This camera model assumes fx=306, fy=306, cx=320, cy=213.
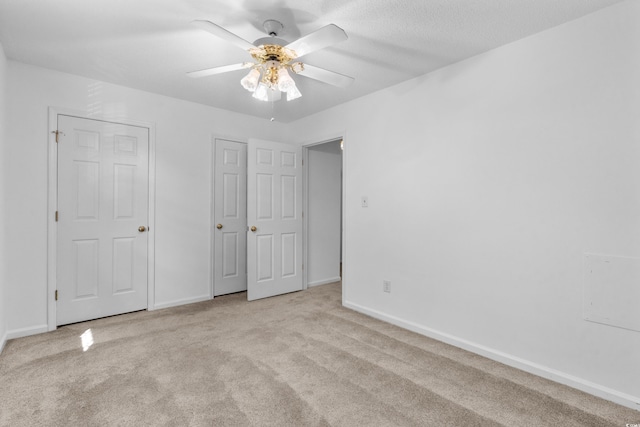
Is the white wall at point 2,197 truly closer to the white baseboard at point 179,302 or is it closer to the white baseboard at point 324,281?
the white baseboard at point 179,302

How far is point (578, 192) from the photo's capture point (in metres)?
1.99

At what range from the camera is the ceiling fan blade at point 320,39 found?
164 centimetres

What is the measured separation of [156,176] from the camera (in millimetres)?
3406

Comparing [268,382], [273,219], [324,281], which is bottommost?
[268,382]

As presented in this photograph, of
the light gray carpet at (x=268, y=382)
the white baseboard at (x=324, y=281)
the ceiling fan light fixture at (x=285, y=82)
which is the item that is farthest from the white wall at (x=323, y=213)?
the ceiling fan light fixture at (x=285, y=82)

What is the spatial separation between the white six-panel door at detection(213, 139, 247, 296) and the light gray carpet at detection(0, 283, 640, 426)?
1.09 meters

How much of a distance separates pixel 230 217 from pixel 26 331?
218 cm

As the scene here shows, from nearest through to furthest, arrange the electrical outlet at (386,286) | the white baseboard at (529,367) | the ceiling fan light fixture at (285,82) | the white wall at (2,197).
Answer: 1. the white baseboard at (529,367)
2. the ceiling fan light fixture at (285,82)
3. the white wall at (2,197)
4. the electrical outlet at (386,286)

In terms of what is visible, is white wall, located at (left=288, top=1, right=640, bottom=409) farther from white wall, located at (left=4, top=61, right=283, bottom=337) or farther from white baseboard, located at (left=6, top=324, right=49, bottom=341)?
white baseboard, located at (left=6, top=324, right=49, bottom=341)

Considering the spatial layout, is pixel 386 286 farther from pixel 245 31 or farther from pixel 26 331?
pixel 26 331

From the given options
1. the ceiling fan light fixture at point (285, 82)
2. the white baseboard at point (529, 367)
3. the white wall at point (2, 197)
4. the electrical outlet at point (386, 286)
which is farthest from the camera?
the electrical outlet at point (386, 286)

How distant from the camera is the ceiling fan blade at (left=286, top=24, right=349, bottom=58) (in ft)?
5.38

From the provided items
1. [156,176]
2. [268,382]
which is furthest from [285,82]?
[156,176]

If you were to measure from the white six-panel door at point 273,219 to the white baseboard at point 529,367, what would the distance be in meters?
1.55
